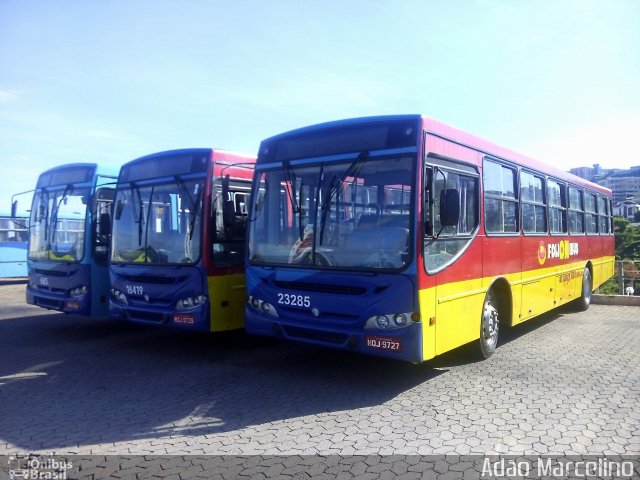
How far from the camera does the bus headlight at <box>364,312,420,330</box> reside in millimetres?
5473

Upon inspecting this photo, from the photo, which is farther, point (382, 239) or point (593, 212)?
point (593, 212)

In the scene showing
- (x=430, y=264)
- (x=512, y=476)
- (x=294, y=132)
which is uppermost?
(x=294, y=132)

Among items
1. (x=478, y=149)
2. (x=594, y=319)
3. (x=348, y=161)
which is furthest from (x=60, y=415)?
(x=594, y=319)

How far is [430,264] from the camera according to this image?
570 cm

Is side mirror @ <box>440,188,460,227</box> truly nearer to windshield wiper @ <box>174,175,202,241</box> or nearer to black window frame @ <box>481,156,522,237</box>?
black window frame @ <box>481,156,522,237</box>

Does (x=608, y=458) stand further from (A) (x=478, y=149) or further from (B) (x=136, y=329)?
(B) (x=136, y=329)

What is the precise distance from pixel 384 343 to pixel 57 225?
6892 millimetres

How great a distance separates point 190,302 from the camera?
7.39 meters

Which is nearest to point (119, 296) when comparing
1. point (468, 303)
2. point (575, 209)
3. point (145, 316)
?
point (145, 316)

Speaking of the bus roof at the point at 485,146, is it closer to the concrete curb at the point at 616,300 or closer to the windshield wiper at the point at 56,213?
the concrete curb at the point at 616,300

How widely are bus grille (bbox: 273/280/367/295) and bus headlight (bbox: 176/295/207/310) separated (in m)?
1.39

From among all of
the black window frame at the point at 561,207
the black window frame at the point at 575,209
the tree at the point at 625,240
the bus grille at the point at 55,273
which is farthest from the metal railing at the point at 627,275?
the tree at the point at 625,240

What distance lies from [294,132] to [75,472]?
4432mm

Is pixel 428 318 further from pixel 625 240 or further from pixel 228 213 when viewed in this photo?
pixel 625 240
